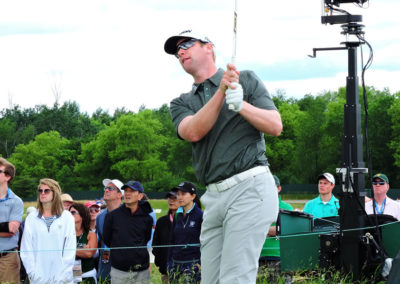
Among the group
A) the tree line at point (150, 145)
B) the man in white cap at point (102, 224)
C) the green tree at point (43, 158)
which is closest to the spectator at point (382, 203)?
the man in white cap at point (102, 224)

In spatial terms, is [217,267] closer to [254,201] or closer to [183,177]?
[254,201]

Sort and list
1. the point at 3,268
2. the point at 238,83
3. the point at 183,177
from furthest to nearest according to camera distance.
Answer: the point at 183,177, the point at 3,268, the point at 238,83

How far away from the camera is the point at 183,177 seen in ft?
247

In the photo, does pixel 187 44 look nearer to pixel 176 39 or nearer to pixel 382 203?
pixel 176 39

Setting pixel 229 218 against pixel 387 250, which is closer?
pixel 229 218

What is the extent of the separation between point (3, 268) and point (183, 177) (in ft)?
221

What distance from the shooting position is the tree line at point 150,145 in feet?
212

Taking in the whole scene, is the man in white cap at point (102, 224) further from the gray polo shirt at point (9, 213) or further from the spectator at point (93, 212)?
the gray polo shirt at point (9, 213)

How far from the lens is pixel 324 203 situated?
10312 mm

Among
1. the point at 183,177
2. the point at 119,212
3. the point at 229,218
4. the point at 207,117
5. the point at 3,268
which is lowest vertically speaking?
the point at 183,177

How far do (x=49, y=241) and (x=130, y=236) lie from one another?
987 mm

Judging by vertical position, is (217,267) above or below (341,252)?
above

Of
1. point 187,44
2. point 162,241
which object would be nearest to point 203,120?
point 187,44

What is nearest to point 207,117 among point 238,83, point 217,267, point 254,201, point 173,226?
point 238,83
